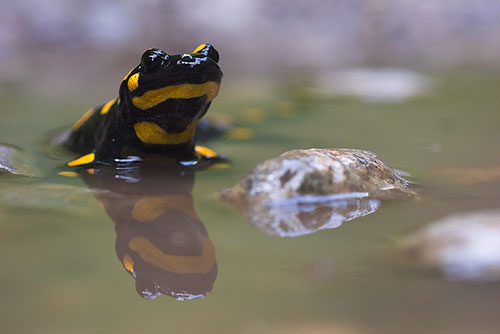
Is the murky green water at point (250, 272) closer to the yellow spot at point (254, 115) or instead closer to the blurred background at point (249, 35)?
the yellow spot at point (254, 115)

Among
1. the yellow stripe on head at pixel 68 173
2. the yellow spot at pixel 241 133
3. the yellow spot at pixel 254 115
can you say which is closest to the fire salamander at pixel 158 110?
the yellow stripe on head at pixel 68 173

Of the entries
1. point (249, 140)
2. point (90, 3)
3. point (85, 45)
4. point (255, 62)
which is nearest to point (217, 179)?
point (249, 140)

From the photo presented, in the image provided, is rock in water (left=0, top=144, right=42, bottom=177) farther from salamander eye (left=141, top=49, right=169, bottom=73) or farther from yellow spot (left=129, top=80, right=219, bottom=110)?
salamander eye (left=141, top=49, right=169, bottom=73)

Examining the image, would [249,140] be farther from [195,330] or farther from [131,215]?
[195,330]

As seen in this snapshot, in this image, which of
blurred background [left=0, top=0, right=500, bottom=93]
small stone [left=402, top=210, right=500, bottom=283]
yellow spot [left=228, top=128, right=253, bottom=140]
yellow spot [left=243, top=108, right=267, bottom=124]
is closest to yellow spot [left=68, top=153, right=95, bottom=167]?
yellow spot [left=228, top=128, right=253, bottom=140]

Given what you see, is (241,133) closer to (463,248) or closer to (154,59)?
(154,59)

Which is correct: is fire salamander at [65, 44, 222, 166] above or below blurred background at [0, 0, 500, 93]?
below
